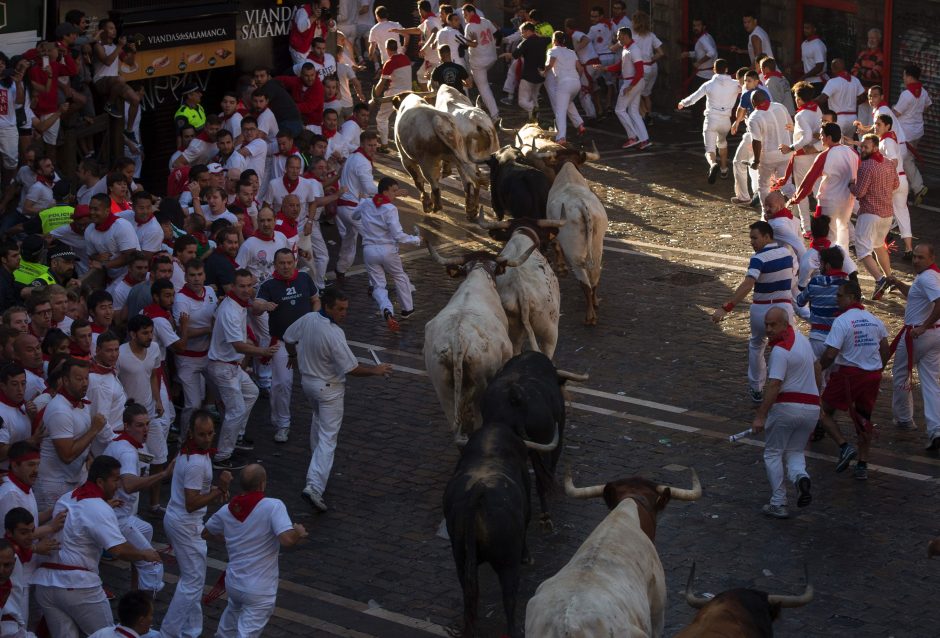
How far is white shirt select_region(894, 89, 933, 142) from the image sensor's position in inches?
893

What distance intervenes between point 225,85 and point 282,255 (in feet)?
32.2

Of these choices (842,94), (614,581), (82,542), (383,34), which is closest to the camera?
(614,581)

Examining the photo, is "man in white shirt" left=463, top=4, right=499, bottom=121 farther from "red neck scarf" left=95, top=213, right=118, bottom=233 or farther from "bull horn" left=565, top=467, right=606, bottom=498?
"bull horn" left=565, top=467, right=606, bottom=498

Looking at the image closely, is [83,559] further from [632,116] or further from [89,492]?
[632,116]

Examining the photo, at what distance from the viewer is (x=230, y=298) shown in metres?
13.8

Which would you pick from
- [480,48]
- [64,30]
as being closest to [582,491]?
[64,30]

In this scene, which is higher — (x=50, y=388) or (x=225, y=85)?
(x=225, y=85)

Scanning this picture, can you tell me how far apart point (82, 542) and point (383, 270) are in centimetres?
817

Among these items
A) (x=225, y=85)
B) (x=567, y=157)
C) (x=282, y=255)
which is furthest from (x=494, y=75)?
(x=282, y=255)

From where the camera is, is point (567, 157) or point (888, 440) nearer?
point (888, 440)

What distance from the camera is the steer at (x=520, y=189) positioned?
64.8 ft

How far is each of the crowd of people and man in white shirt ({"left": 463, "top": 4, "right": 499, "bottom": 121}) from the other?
416 cm

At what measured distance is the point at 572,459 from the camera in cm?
1403

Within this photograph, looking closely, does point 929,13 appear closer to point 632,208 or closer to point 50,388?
point 632,208
